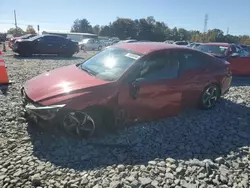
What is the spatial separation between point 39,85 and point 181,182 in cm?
266

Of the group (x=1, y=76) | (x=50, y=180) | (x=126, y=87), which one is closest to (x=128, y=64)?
(x=126, y=87)

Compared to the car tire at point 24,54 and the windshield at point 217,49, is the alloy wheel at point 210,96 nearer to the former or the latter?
the windshield at point 217,49

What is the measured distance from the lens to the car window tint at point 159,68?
4.04 metres

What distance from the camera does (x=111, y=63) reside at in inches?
167

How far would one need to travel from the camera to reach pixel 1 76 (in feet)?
21.5

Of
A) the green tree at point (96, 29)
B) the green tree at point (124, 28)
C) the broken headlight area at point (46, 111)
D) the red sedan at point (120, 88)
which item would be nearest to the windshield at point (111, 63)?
the red sedan at point (120, 88)

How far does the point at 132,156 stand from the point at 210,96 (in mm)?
2909

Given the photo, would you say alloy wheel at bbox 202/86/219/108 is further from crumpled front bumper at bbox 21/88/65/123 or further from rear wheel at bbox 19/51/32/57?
rear wheel at bbox 19/51/32/57

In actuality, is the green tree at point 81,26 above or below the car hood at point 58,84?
above

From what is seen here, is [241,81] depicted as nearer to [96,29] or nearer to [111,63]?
[111,63]

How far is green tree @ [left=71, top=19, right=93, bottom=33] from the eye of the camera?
91875 mm

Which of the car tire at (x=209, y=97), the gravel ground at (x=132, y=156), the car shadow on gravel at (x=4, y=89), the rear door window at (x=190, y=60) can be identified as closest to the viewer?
the gravel ground at (x=132, y=156)

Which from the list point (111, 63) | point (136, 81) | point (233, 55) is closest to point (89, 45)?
point (233, 55)

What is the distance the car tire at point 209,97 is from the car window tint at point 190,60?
0.58 meters
